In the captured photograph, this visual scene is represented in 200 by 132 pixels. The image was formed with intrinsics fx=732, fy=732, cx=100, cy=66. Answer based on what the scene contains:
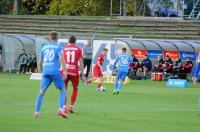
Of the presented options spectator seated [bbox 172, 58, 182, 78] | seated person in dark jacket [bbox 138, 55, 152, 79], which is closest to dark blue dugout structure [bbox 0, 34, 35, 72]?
seated person in dark jacket [bbox 138, 55, 152, 79]

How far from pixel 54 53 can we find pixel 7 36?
34135mm

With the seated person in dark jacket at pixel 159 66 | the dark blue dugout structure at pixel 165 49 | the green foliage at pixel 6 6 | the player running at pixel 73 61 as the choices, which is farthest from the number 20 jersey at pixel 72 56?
the green foliage at pixel 6 6

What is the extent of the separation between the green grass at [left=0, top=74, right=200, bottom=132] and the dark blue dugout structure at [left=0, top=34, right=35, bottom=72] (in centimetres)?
2331

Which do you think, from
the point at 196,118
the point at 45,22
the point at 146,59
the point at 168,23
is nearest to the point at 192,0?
the point at 168,23

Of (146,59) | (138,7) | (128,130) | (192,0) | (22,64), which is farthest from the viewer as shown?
(138,7)

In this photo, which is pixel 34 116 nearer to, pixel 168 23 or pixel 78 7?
pixel 168 23

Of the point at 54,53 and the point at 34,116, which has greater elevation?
the point at 54,53

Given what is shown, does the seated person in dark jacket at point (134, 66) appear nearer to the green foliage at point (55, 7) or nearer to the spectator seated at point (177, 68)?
the spectator seated at point (177, 68)

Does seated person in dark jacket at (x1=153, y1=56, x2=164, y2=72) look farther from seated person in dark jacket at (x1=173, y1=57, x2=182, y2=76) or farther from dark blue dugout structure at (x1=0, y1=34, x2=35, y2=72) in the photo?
dark blue dugout structure at (x1=0, y1=34, x2=35, y2=72)

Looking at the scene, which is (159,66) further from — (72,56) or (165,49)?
(72,56)

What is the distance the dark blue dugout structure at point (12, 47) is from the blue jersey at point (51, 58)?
3386 centimetres

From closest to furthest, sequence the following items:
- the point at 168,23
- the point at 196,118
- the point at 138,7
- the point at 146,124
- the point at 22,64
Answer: the point at 146,124
the point at 196,118
the point at 22,64
the point at 168,23
the point at 138,7

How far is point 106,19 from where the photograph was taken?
6312 cm

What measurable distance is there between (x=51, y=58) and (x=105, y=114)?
8.31 ft
